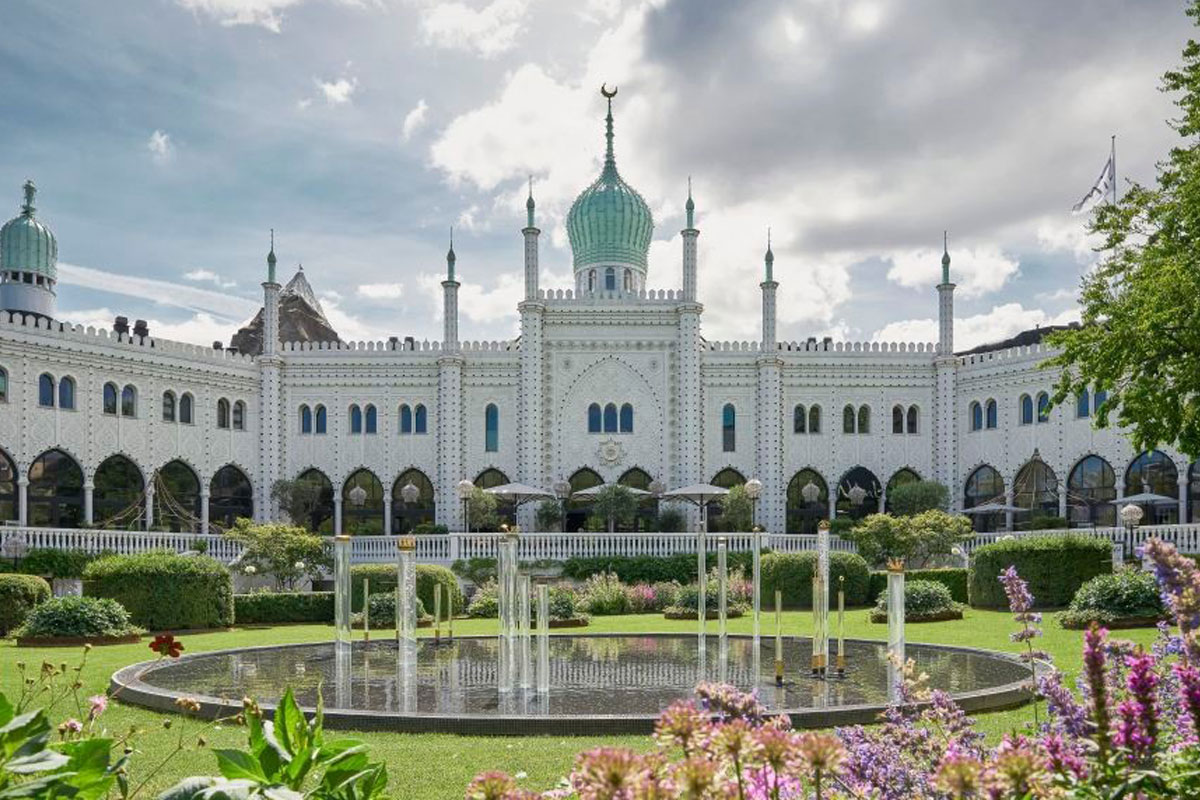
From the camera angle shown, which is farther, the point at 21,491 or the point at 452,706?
the point at 21,491

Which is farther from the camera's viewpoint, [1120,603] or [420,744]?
[1120,603]

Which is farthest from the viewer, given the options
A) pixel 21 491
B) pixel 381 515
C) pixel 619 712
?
pixel 381 515

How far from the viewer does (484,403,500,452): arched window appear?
45906 mm

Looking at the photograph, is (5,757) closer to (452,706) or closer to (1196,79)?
(452,706)

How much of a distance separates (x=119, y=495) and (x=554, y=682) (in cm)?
3333

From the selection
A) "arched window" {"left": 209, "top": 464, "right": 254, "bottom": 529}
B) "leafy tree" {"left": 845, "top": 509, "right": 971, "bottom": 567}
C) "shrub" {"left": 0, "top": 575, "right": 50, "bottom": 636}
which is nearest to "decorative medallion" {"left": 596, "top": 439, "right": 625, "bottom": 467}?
"leafy tree" {"left": 845, "top": 509, "right": 971, "bottom": 567}

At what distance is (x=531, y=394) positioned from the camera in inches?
1777

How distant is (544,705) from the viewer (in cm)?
1131

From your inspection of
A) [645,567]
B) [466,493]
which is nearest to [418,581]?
[645,567]

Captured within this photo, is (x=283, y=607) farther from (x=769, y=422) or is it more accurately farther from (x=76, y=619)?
(x=769, y=422)

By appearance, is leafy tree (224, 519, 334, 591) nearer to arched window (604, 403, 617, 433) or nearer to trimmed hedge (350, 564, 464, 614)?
trimmed hedge (350, 564, 464, 614)

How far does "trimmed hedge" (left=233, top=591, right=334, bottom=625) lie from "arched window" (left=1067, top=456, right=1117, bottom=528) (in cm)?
2894

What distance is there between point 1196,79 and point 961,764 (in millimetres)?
18393

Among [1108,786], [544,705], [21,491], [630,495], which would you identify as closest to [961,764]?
[1108,786]
